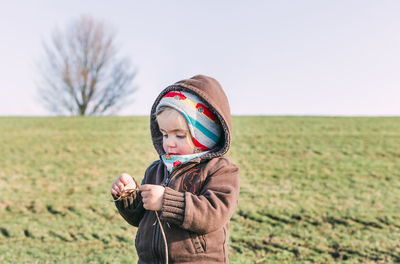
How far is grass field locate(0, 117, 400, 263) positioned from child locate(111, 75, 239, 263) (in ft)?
7.65

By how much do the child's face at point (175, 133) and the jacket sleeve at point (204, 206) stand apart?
0.19 meters

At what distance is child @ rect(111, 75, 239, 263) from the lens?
5.66ft

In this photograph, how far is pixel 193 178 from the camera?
1.87m

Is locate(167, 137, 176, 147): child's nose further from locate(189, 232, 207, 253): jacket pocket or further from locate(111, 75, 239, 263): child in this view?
locate(189, 232, 207, 253): jacket pocket

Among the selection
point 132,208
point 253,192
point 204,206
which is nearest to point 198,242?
point 204,206

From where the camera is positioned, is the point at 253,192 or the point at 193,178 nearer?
the point at 193,178

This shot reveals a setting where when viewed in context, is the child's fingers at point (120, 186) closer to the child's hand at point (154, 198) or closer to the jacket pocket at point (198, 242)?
the child's hand at point (154, 198)

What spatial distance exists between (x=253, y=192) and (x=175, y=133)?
4952 millimetres

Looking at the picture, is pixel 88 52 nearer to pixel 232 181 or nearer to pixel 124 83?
pixel 124 83

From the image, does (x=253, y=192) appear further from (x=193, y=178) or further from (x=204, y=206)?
(x=204, y=206)

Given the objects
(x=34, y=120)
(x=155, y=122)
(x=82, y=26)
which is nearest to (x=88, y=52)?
(x=82, y=26)

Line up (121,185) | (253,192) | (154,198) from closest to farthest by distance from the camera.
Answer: (154,198), (121,185), (253,192)

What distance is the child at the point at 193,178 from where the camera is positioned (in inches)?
67.9

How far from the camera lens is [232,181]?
185cm
